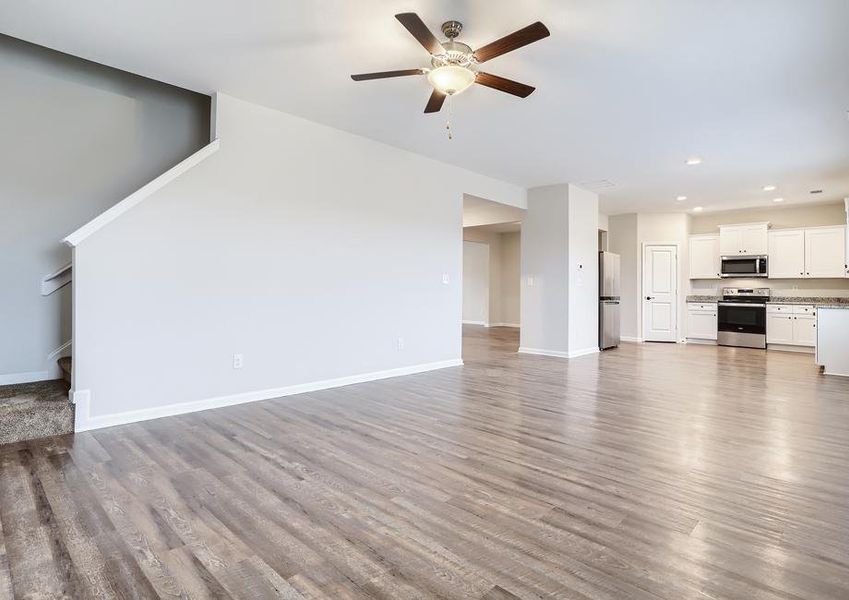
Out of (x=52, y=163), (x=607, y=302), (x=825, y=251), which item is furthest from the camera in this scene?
(x=607, y=302)

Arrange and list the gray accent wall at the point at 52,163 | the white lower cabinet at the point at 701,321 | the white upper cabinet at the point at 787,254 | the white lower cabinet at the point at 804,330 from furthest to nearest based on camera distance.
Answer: the white lower cabinet at the point at 701,321 < the white upper cabinet at the point at 787,254 < the white lower cabinet at the point at 804,330 < the gray accent wall at the point at 52,163

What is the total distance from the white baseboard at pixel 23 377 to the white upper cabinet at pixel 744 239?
1045 cm

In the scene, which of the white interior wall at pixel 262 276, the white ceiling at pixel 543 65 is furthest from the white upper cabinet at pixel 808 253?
the white interior wall at pixel 262 276

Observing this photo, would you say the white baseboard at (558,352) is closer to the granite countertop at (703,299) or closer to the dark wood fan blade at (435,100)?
the granite countertop at (703,299)

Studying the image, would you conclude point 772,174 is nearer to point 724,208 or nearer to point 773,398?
point 724,208

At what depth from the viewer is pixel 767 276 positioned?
27.9 feet

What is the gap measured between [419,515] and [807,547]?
5.18ft

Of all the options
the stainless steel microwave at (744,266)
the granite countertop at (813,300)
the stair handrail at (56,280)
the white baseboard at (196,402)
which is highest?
the stainless steel microwave at (744,266)

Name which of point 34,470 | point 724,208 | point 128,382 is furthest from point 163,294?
point 724,208

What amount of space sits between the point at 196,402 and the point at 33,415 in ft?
3.40

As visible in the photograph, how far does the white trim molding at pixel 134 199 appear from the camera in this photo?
3.23 m

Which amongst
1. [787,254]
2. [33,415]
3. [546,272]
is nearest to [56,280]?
[33,415]

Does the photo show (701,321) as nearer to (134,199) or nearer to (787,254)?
(787,254)

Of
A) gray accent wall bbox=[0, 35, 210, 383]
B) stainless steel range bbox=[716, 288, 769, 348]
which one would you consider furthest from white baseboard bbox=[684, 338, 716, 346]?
gray accent wall bbox=[0, 35, 210, 383]
